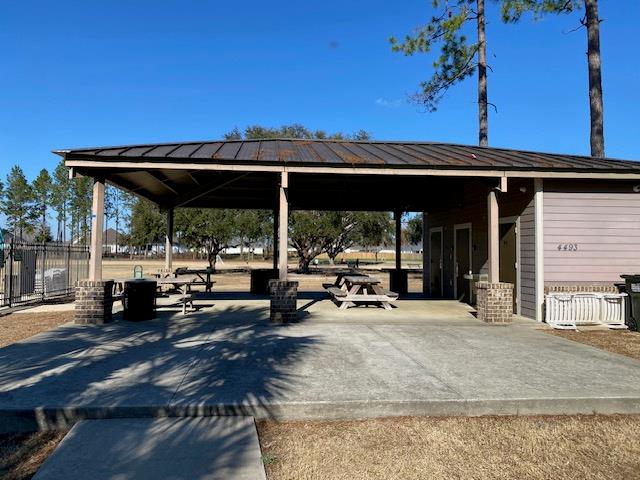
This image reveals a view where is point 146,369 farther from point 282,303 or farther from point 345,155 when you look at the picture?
point 345,155

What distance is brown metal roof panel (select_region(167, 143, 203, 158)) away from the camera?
9.05m

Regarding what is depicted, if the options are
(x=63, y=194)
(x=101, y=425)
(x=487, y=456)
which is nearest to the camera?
(x=487, y=456)

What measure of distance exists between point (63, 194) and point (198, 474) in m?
60.4

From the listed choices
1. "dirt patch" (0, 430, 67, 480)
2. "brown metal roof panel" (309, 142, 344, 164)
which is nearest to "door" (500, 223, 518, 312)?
"brown metal roof panel" (309, 142, 344, 164)

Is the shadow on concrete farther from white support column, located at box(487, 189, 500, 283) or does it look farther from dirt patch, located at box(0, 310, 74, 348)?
white support column, located at box(487, 189, 500, 283)

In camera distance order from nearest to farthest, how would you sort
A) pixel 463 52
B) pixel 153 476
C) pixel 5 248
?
pixel 153 476 → pixel 5 248 → pixel 463 52

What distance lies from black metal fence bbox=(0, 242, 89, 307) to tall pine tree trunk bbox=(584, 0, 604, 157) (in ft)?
61.7

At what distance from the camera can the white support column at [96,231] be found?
29.7 ft

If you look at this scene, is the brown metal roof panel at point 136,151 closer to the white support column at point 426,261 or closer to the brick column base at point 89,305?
the brick column base at point 89,305

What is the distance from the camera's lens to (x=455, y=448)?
148 inches

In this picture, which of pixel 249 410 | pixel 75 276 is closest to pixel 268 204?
pixel 75 276

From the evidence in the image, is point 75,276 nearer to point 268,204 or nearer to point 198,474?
point 268,204

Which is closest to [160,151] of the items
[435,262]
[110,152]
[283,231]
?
[110,152]

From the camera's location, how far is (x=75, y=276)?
16.5 m
